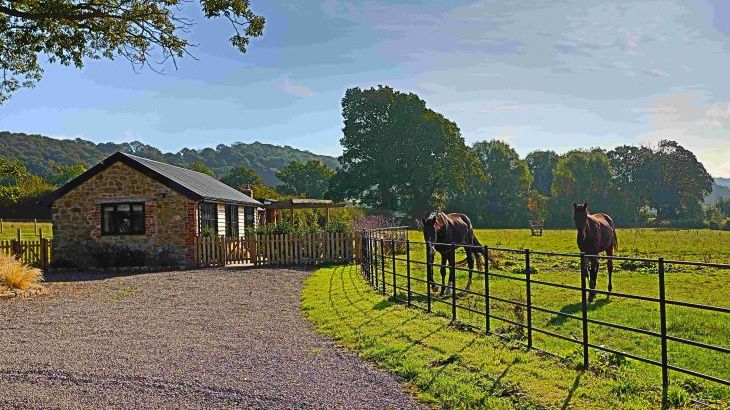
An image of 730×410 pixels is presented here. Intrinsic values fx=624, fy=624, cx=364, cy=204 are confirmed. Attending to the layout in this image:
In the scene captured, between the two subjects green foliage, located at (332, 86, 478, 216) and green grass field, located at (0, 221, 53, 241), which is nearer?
green grass field, located at (0, 221, 53, 241)

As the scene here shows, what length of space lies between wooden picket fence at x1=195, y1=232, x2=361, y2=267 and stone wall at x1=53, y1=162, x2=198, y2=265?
2.52ft

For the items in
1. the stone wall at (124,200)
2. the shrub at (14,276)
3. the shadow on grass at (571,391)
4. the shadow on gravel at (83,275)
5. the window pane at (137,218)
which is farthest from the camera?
the window pane at (137,218)

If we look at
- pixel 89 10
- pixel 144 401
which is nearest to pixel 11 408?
pixel 144 401

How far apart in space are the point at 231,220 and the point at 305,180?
218ft

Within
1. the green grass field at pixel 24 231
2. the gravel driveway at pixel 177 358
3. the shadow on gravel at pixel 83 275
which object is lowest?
the shadow on gravel at pixel 83 275

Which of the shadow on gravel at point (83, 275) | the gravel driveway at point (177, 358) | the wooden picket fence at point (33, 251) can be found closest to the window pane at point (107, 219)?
the wooden picket fence at point (33, 251)

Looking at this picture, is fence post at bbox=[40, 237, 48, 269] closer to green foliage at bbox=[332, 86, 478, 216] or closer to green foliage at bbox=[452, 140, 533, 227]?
green foliage at bbox=[332, 86, 478, 216]

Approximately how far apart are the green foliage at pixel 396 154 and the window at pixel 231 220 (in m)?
31.7

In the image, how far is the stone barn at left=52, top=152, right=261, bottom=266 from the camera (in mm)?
24938

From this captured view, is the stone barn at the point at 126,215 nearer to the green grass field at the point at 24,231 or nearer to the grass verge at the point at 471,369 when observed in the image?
the green grass field at the point at 24,231

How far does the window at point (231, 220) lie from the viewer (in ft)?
99.6

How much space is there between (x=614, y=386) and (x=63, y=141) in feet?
482

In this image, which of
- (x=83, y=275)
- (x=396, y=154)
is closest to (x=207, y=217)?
(x=83, y=275)

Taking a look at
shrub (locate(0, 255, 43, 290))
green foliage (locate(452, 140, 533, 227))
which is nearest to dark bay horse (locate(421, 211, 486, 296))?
shrub (locate(0, 255, 43, 290))
